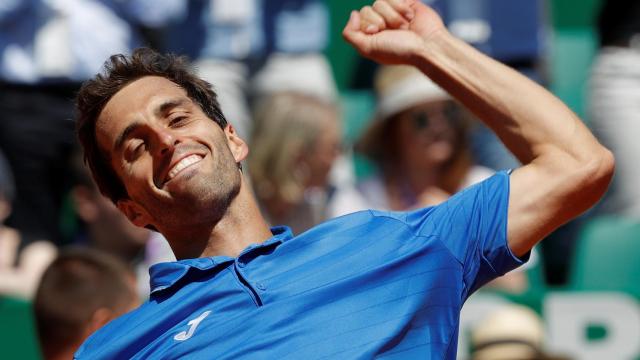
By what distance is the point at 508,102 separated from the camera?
273 centimetres

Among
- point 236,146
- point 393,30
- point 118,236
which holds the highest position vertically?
point 393,30

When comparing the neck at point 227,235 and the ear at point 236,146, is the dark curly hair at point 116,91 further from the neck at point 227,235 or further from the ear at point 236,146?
the neck at point 227,235

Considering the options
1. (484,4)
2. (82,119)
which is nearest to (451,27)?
(484,4)

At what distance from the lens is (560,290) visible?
4.61 metres

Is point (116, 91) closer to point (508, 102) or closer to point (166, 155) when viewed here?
point (166, 155)

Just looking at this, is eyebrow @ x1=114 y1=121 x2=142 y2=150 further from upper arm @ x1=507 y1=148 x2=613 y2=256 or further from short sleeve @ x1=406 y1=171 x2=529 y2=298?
upper arm @ x1=507 y1=148 x2=613 y2=256

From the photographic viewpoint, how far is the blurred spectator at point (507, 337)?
3.97 metres

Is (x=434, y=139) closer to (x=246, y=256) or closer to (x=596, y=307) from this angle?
(x=596, y=307)

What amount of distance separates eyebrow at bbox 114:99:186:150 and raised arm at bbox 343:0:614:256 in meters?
0.44

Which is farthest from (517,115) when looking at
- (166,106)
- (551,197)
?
(166,106)

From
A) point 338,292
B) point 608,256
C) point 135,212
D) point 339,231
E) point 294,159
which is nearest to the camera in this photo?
point 338,292

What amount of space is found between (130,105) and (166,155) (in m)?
0.19

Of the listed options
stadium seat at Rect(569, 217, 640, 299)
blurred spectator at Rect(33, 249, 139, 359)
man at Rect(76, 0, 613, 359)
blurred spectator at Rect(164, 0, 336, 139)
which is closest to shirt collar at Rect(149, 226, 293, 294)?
man at Rect(76, 0, 613, 359)

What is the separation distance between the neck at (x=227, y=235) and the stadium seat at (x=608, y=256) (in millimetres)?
2209
